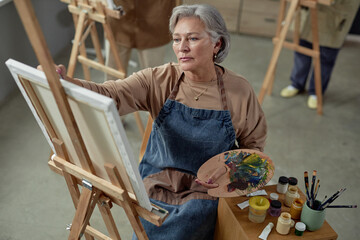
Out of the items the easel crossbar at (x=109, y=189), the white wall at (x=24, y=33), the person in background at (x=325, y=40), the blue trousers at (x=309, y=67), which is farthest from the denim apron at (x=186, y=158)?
the blue trousers at (x=309, y=67)

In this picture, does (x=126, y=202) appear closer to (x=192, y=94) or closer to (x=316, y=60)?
(x=192, y=94)

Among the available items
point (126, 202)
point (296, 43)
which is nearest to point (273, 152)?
point (296, 43)

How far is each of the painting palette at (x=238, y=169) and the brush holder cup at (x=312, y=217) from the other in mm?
208

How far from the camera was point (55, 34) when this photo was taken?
4094 millimetres

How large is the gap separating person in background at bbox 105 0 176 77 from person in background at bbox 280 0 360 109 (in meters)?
1.49

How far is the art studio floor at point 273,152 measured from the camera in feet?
8.57

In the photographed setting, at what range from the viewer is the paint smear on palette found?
5.73ft

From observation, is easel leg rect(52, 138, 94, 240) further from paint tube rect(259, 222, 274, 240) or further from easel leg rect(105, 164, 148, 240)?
paint tube rect(259, 222, 274, 240)

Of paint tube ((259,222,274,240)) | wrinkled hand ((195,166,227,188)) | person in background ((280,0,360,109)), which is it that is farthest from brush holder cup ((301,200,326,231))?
person in background ((280,0,360,109))

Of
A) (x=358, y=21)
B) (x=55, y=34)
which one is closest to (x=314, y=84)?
(x=358, y=21)

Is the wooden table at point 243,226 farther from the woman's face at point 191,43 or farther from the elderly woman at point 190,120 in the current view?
the woman's face at point 191,43

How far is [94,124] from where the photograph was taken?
50.9 inches

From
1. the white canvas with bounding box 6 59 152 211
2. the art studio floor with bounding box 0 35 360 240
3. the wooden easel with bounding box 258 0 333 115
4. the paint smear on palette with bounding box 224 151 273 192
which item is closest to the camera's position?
the white canvas with bounding box 6 59 152 211

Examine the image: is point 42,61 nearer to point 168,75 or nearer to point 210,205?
point 168,75
